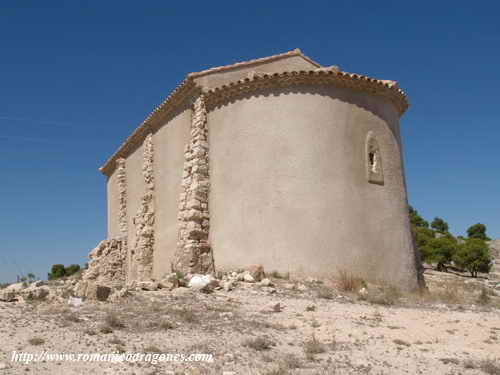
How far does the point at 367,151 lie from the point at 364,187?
0.95 meters

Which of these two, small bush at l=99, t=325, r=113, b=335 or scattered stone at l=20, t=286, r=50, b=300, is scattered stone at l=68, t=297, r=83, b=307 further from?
small bush at l=99, t=325, r=113, b=335

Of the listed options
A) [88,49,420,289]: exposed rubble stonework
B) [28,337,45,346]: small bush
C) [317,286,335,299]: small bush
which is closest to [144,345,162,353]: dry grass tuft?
[28,337,45,346]: small bush

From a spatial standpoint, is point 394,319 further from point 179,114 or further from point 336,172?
point 179,114

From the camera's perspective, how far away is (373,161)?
37.6ft

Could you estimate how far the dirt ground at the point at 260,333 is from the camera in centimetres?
488

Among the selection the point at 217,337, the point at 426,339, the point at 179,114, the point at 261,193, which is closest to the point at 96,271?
the point at 179,114

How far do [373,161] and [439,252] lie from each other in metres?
22.1

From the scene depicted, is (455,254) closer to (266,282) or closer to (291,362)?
(266,282)

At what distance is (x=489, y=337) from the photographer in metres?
6.51

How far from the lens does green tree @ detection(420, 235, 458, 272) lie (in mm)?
30312

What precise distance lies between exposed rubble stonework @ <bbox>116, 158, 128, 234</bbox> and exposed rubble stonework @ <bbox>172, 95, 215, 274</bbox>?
18.4ft

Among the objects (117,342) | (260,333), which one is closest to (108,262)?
(260,333)

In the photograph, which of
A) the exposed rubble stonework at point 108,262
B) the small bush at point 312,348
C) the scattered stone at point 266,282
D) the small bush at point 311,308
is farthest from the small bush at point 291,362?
the exposed rubble stonework at point 108,262

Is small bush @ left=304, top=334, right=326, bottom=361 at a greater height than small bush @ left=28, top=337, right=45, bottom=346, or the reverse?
small bush @ left=28, top=337, right=45, bottom=346
